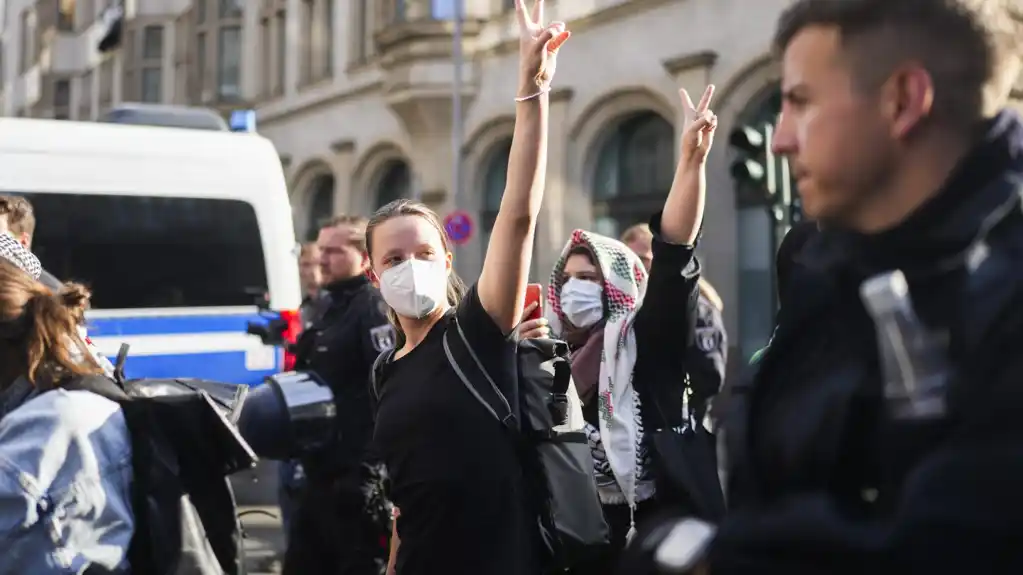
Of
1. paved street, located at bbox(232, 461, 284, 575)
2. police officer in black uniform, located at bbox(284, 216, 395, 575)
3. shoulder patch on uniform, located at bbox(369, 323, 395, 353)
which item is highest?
shoulder patch on uniform, located at bbox(369, 323, 395, 353)


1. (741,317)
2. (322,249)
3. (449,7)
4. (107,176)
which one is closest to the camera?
(322,249)

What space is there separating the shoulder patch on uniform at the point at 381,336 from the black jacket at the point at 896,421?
3576mm

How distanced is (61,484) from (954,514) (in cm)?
195

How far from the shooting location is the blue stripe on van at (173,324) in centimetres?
855

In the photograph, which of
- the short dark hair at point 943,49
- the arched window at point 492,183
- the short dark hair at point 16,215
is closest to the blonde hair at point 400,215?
the short dark hair at point 943,49

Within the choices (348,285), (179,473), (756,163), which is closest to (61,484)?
(179,473)

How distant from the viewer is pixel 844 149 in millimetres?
1372

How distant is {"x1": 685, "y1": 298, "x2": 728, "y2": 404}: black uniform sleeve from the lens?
5.44m

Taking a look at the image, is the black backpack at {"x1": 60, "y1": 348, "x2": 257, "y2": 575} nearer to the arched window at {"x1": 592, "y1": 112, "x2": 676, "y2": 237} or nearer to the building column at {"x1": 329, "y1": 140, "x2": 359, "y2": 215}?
the arched window at {"x1": 592, "y1": 112, "x2": 676, "y2": 237}

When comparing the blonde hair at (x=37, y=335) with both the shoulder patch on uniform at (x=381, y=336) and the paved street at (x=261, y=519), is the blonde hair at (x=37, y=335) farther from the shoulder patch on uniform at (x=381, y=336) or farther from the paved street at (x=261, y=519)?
the paved street at (x=261, y=519)

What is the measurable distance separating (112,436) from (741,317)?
1372 centimetres

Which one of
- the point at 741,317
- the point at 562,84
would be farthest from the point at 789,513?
the point at 562,84

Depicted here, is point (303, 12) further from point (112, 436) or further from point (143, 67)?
point (112, 436)

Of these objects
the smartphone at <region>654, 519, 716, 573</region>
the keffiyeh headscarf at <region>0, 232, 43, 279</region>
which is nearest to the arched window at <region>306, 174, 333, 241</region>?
the keffiyeh headscarf at <region>0, 232, 43, 279</region>
